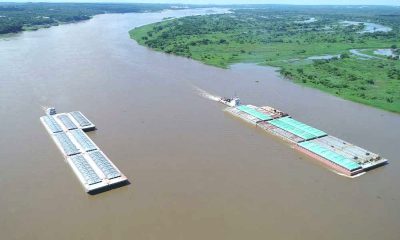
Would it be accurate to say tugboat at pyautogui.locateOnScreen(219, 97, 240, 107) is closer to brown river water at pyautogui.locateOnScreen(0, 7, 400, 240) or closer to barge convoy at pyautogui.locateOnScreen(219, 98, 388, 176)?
barge convoy at pyautogui.locateOnScreen(219, 98, 388, 176)

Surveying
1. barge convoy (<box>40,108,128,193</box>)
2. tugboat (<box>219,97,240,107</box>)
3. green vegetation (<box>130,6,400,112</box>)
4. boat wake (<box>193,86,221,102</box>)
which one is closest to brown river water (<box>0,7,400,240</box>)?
barge convoy (<box>40,108,128,193</box>)

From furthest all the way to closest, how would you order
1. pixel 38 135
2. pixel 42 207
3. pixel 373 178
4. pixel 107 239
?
1. pixel 38 135
2. pixel 373 178
3. pixel 42 207
4. pixel 107 239

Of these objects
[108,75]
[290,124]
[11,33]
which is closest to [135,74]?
[108,75]

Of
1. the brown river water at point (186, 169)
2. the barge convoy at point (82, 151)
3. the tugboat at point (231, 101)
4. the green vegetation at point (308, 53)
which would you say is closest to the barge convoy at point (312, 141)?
the tugboat at point (231, 101)

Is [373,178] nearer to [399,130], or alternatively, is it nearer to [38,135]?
[399,130]

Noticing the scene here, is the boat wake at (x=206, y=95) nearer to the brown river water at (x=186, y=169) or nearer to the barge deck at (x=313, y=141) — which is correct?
the brown river water at (x=186, y=169)

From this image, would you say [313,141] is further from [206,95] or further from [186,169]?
[206,95]
